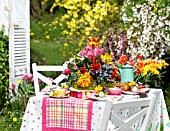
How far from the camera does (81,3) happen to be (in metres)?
7.91

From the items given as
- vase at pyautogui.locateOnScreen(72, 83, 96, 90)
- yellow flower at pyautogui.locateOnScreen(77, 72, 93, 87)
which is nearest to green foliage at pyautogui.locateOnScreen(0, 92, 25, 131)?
vase at pyautogui.locateOnScreen(72, 83, 96, 90)

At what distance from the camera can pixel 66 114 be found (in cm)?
373

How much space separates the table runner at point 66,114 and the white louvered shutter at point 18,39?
2.84 m

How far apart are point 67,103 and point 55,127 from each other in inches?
8.5

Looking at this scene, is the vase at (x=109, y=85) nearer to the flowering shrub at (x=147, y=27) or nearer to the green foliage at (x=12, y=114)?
the green foliage at (x=12, y=114)

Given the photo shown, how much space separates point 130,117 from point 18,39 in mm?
3417

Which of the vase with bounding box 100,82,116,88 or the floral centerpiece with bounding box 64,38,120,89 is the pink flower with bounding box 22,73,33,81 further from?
the vase with bounding box 100,82,116,88

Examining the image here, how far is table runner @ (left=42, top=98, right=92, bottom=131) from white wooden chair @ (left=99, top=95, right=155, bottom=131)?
262mm

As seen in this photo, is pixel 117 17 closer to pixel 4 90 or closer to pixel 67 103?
pixel 4 90

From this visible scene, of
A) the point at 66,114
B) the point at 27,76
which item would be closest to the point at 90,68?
the point at 66,114

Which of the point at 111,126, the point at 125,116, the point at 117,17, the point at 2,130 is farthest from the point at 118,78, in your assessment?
the point at 117,17

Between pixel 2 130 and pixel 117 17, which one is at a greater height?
pixel 117 17

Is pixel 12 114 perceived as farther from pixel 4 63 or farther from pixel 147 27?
pixel 147 27

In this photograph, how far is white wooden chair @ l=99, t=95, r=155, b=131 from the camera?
3260mm
